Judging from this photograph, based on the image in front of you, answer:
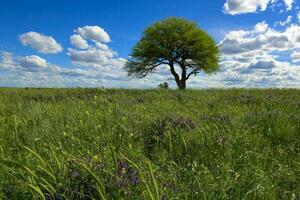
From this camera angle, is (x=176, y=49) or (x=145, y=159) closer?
(x=145, y=159)

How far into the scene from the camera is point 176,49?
48.7 m

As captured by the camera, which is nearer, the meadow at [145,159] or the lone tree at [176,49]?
the meadow at [145,159]

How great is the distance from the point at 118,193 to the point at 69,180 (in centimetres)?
53

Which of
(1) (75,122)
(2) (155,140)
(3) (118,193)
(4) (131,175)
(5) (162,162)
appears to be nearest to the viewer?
(3) (118,193)

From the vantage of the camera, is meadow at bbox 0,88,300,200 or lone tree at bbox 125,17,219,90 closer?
meadow at bbox 0,88,300,200

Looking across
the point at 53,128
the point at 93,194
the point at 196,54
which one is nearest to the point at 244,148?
the point at 93,194

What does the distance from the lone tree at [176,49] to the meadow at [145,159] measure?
40078 millimetres

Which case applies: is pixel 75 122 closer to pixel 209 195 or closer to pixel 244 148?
pixel 244 148

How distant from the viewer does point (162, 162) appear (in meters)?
5.02

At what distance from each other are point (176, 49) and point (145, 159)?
45.2 metres

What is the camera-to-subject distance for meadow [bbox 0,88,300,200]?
3.55 m

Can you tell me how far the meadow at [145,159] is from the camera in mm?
3547

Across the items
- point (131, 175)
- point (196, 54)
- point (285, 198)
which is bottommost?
point (285, 198)

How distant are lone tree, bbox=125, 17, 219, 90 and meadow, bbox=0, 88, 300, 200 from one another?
40078mm
